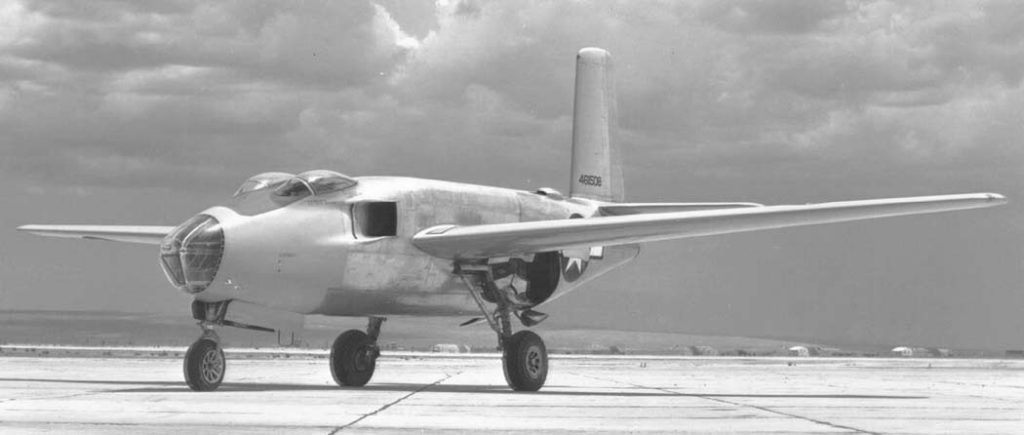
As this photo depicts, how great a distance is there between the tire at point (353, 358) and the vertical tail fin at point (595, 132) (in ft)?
24.7

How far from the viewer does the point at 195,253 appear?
18.4 metres

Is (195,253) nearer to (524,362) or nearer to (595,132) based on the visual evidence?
(524,362)

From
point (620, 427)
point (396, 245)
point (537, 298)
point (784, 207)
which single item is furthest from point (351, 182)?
point (620, 427)

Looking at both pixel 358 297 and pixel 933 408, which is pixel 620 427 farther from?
pixel 358 297

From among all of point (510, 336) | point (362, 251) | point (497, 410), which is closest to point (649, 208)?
point (510, 336)

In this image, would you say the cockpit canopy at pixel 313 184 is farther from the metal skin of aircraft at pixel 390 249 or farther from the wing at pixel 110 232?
the wing at pixel 110 232

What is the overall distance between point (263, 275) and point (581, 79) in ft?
44.9

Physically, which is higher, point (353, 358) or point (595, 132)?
point (595, 132)

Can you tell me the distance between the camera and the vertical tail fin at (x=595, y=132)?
1179 inches

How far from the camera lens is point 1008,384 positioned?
84.7 ft


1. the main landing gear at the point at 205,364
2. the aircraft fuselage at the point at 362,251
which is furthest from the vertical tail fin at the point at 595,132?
the main landing gear at the point at 205,364

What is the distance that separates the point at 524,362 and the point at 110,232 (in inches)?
363

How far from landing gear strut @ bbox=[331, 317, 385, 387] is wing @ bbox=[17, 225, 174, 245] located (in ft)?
13.4

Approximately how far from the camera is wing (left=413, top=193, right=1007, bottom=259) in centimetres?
2058
